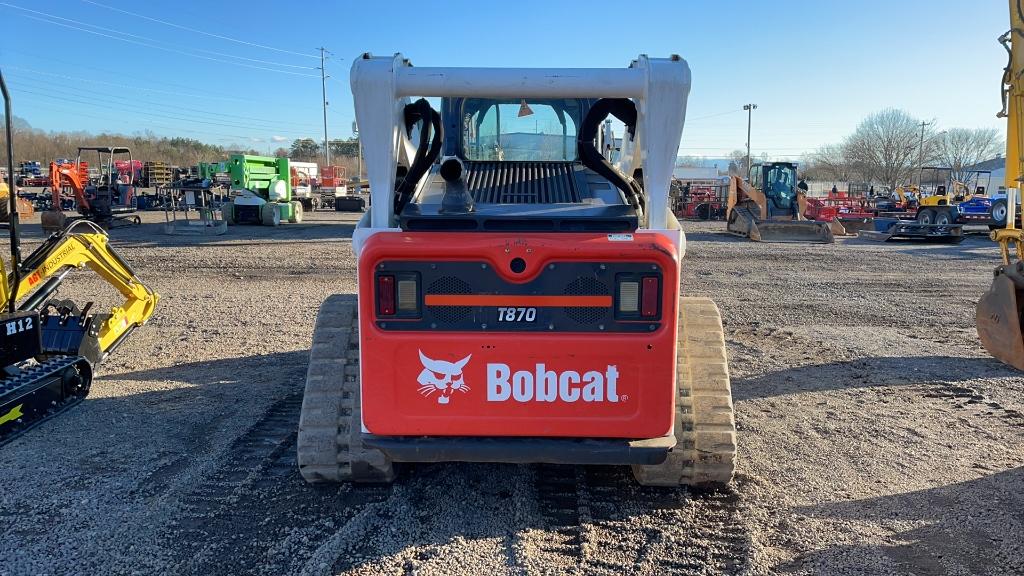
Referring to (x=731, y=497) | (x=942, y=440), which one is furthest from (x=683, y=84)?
(x=942, y=440)

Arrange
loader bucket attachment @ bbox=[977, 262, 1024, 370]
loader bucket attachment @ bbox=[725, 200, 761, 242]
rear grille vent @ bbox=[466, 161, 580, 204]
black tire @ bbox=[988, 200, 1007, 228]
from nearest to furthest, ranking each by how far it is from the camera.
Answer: rear grille vent @ bbox=[466, 161, 580, 204] < loader bucket attachment @ bbox=[977, 262, 1024, 370] < black tire @ bbox=[988, 200, 1007, 228] < loader bucket attachment @ bbox=[725, 200, 761, 242]

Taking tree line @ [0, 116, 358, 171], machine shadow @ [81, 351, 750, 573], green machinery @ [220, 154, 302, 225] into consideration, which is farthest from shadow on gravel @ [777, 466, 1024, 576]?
tree line @ [0, 116, 358, 171]

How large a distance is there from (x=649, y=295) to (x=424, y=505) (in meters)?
1.68

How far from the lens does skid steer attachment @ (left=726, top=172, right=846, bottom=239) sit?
2086 centimetres

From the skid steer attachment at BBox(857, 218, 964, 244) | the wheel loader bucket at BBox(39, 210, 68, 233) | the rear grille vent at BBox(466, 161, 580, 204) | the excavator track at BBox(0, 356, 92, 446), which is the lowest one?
the excavator track at BBox(0, 356, 92, 446)

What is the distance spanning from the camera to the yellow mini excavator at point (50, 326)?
4746 millimetres

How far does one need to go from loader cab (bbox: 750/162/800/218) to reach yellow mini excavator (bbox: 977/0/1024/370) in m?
18.4

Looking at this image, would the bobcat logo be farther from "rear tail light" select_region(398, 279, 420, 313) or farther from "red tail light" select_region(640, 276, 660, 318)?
"red tail light" select_region(640, 276, 660, 318)

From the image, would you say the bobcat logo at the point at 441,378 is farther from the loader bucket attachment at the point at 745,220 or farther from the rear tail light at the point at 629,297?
the loader bucket attachment at the point at 745,220

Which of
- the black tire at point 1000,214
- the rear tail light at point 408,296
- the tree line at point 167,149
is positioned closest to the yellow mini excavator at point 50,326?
the rear tail light at point 408,296

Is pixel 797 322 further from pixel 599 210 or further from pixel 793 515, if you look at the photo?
pixel 599 210

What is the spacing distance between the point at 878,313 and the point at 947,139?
8294 cm

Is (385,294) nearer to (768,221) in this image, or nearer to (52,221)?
(768,221)

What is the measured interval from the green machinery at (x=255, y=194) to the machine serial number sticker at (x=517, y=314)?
71.8 feet
